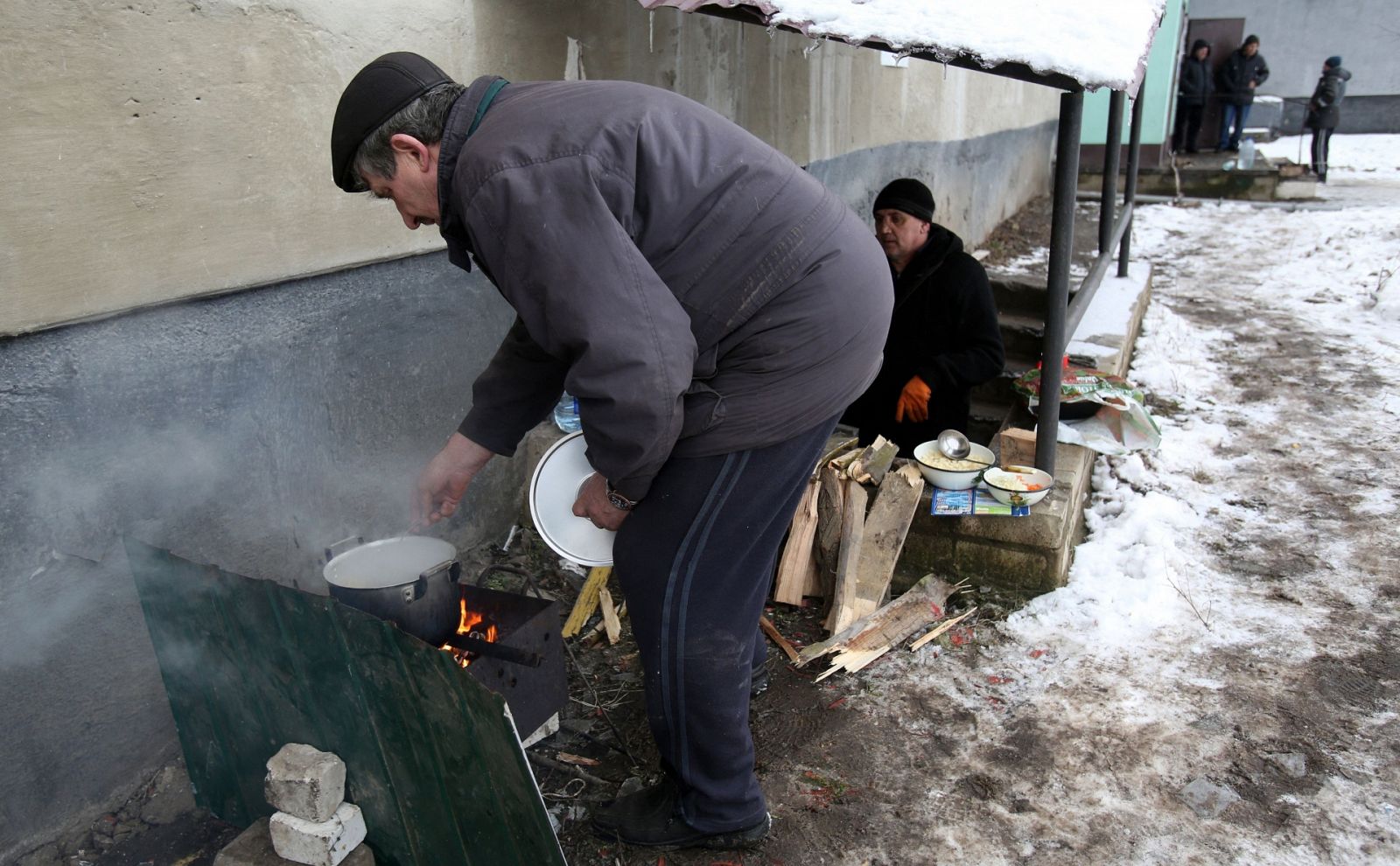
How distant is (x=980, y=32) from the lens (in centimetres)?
342

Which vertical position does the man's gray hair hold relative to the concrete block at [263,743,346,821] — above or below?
above

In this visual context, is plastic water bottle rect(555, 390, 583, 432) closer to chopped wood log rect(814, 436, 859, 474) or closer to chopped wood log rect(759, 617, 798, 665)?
chopped wood log rect(814, 436, 859, 474)

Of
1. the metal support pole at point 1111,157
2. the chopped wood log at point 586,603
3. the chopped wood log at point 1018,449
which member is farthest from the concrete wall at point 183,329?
the metal support pole at point 1111,157

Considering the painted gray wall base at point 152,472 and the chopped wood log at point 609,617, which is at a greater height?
the painted gray wall base at point 152,472

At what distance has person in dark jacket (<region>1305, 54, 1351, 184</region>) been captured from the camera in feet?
51.9

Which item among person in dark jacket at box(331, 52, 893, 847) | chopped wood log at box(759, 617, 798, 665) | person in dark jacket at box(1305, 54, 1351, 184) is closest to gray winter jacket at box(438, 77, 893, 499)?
person in dark jacket at box(331, 52, 893, 847)

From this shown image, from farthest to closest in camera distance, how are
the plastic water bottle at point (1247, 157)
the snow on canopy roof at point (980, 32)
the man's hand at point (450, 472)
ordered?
the plastic water bottle at point (1247, 157) < the snow on canopy roof at point (980, 32) < the man's hand at point (450, 472)

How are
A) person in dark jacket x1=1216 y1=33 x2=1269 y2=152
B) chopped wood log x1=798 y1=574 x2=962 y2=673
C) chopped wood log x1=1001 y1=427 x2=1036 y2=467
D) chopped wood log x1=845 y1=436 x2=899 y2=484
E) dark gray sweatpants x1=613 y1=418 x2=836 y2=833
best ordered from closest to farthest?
dark gray sweatpants x1=613 y1=418 x2=836 y2=833 → chopped wood log x1=798 y1=574 x2=962 y2=673 → chopped wood log x1=845 y1=436 x2=899 y2=484 → chopped wood log x1=1001 y1=427 x2=1036 y2=467 → person in dark jacket x1=1216 y1=33 x2=1269 y2=152

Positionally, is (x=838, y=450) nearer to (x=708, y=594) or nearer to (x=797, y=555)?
(x=797, y=555)

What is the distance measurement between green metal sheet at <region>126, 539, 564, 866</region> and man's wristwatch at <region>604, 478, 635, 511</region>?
2.01 feet

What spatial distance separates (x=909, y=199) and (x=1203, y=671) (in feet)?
8.12

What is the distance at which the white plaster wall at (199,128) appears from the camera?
8.44ft

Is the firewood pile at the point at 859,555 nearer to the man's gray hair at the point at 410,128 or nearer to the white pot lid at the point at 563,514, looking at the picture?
the white pot lid at the point at 563,514

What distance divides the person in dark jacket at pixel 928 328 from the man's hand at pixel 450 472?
2527 millimetres
